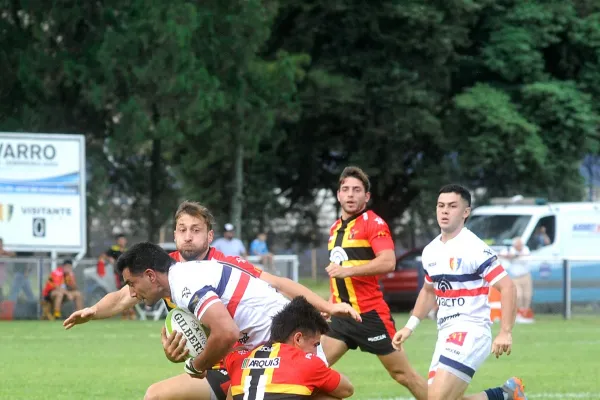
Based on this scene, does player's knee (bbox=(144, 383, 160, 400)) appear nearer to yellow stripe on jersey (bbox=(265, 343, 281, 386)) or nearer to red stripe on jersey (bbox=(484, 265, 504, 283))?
yellow stripe on jersey (bbox=(265, 343, 281, 386))

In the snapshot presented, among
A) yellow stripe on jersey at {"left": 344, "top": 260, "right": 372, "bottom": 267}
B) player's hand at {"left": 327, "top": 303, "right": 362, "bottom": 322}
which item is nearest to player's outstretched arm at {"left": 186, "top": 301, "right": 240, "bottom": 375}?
player's hand at {"left": 327, "top": 303, "right": 362, "bottom": 322}

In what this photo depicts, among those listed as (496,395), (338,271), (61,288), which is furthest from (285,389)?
(61,288)

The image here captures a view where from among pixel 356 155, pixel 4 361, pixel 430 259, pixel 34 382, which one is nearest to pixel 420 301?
pixel 430 259

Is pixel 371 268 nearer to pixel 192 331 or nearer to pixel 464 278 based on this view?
pixel 464 278

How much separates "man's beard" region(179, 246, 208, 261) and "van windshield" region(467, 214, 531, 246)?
20.8 meters

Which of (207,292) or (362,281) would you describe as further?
(362,281)

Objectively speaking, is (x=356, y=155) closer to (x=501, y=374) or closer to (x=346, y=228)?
(x=501, y=374)

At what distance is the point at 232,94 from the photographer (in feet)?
103

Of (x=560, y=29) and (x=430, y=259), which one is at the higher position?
(x=560, y=29)

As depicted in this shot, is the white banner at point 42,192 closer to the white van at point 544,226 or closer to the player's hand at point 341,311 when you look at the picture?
the white van at point 544,226

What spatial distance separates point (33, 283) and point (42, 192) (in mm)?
2381

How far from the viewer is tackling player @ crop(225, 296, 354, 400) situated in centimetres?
721

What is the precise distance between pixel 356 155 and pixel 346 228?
2427cm

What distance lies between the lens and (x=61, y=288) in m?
25.7
